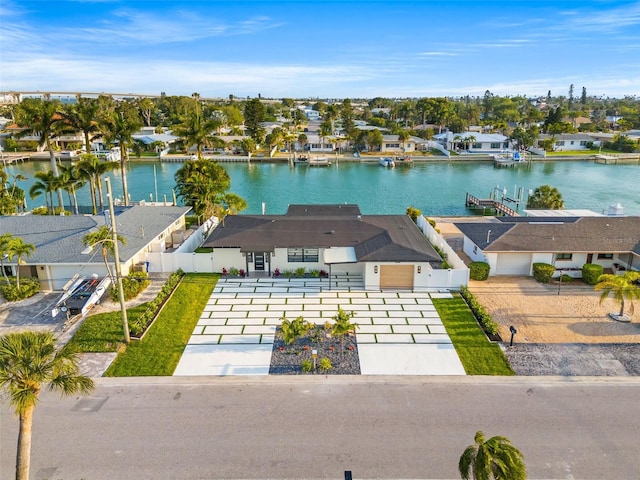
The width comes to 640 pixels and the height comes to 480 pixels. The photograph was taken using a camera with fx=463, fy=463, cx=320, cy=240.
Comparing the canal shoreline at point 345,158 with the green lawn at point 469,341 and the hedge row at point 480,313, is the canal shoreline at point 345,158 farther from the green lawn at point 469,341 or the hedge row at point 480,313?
the green lawn at point 469,341

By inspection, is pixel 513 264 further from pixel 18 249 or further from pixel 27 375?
pixel 18 249

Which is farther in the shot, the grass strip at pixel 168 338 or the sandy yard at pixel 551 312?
the sandy yard at pixel 551 312

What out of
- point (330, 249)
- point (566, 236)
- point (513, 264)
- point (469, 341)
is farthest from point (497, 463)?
point (566, 236)

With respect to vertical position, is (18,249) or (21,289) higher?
(18,249)

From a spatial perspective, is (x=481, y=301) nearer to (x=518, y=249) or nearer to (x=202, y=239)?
(x=518, y=249)

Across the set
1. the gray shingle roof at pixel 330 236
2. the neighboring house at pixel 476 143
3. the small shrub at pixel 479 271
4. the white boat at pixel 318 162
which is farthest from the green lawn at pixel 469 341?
Answer: the neighboring house at pixel 476 143

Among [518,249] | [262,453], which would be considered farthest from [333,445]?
[518,249]
